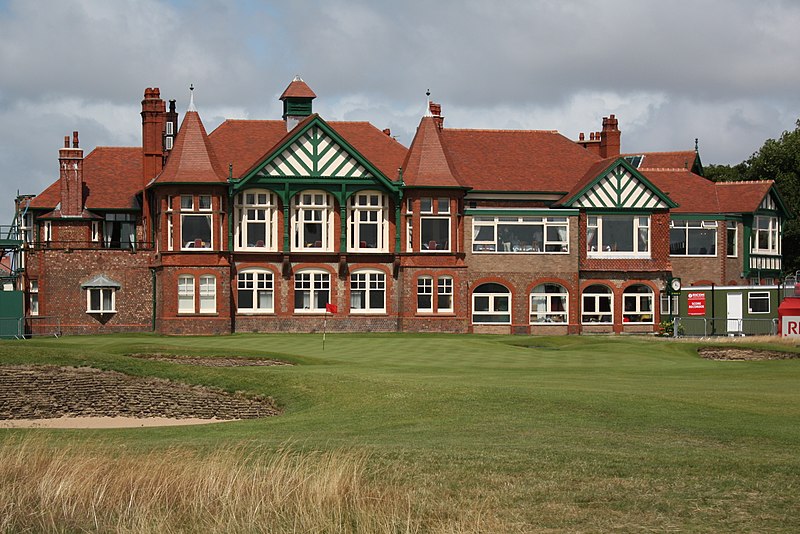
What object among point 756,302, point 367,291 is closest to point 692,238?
point 756,302

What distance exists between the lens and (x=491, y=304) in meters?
55.1

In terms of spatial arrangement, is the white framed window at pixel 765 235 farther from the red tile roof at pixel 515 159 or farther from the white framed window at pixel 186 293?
the white framed window at pixel 186 293

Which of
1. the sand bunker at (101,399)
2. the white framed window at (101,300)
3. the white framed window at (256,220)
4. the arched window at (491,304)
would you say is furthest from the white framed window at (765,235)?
the sand bunker at (101,399)

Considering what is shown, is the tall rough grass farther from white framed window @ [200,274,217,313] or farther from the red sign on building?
the red sign on building

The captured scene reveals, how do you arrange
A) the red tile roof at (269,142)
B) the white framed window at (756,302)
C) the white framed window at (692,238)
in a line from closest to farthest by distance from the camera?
the white framed window at (756,302)
the red tile roof at (269,142)
the white framed window at (692,238)

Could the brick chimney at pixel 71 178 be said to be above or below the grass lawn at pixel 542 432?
above

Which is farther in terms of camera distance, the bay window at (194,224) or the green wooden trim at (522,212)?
the green wooden trim at (522,212)

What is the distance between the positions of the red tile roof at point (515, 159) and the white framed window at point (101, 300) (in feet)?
54.9

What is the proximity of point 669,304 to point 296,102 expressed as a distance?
821 inches

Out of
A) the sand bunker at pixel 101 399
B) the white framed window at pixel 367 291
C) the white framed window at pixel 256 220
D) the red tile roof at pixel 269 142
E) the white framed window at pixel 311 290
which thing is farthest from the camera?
the red tile roof at pixel 269 142

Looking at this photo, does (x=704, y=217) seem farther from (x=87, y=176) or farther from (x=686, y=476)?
(x=686, y=476)

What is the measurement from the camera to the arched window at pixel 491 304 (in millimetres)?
55031

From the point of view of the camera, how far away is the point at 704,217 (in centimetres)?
6269

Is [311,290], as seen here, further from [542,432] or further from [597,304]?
[542,432]
